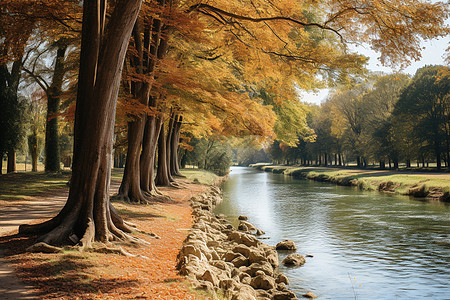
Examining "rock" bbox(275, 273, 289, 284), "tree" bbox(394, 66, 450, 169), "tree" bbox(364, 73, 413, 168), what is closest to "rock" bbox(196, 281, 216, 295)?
"rock" bbox(275, 273, 289, 284)

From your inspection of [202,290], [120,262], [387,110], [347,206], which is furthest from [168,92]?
[387,110]

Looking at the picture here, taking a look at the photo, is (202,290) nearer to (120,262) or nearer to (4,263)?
(120,262)

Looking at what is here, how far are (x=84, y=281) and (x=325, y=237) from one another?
9.78 meters

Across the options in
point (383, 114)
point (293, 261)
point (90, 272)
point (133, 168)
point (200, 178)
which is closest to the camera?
point (90, 272)

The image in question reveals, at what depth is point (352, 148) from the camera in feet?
167

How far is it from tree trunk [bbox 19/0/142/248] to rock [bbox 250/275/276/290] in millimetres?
2993

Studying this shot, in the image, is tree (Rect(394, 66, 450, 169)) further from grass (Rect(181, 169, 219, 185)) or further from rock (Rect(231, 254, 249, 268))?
rock (Rect(231, 254, 249, 268))

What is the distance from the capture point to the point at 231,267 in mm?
8133

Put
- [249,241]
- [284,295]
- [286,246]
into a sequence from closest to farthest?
[284,295] → [249,241] → [286,246]

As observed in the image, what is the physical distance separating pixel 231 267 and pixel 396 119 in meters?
37.5

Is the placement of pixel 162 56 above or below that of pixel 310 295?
above

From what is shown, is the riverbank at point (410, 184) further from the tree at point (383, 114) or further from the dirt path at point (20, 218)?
the dirt path at point (20, 218)

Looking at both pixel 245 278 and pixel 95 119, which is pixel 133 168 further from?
pixel 245 278

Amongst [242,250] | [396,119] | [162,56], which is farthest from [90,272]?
[396,119]
